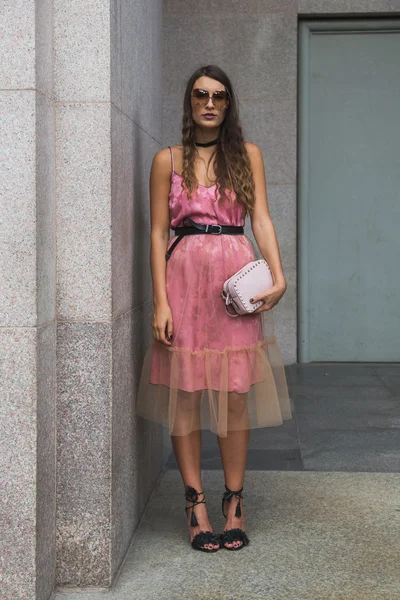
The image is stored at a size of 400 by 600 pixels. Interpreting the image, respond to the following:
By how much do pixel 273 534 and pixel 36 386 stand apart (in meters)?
1.55

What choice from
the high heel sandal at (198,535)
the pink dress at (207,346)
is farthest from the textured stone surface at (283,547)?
the pink dress at (207,346)

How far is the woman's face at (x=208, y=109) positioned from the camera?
3.90 metres

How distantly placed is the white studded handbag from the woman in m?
0.04

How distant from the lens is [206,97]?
390 centimetres

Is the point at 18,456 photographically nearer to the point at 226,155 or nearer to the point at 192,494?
the point at 192,494

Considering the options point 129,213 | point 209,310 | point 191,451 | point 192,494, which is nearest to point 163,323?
point 209,310

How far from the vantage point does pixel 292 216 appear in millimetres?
9445

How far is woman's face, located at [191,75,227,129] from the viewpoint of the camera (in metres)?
3.90

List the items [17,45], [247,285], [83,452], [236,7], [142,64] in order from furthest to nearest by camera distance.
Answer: [236,7] < [142,64] < [247,285] < [83,452] < [17,45]

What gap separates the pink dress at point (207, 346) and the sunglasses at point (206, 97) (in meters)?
0.34

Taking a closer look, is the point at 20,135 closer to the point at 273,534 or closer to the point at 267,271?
the point at 267,271

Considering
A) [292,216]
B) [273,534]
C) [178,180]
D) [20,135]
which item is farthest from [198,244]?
[292,216]

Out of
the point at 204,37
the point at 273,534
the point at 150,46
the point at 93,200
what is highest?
the point at 204,37

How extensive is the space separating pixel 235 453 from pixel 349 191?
593 cm
